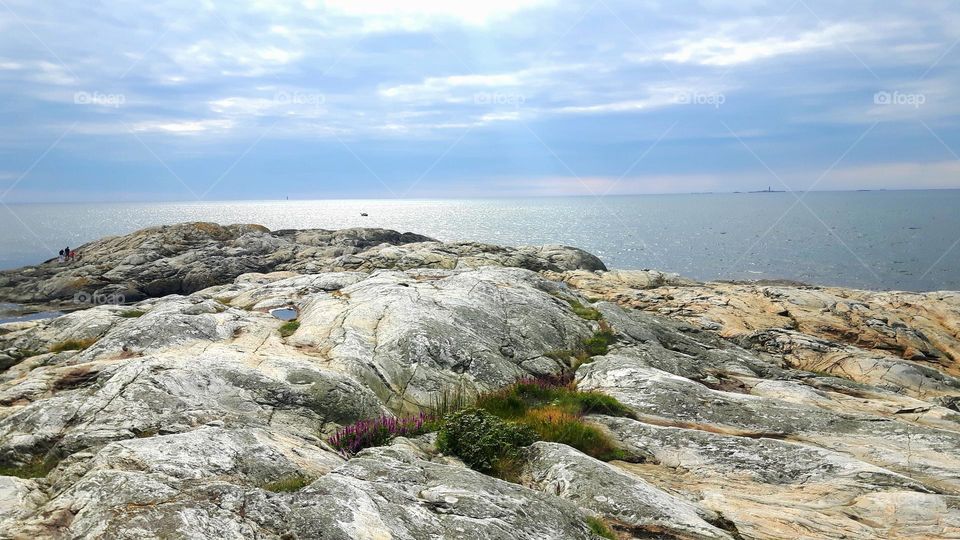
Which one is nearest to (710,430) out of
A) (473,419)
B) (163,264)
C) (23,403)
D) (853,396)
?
(473,419)

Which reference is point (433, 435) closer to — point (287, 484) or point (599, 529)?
point (287, 484)

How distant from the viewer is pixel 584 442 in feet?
42.4

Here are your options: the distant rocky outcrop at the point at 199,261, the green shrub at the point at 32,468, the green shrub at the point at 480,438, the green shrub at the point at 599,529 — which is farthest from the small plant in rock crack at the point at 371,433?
the distant rocky outcrop at the point at 199,261

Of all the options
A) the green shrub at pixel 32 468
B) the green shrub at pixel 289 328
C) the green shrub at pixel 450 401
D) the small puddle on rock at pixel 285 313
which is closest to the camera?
the green shrub at pixel 32 468

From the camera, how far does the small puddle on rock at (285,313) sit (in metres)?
24.8

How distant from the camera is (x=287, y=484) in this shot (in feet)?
27.2

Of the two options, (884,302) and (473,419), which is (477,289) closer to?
(473,419)

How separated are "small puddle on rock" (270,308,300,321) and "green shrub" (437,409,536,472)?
49.2 ft

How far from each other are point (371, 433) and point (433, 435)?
1.48m

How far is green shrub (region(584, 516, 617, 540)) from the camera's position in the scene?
864 centimetres

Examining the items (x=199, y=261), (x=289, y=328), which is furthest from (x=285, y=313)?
(x=199, y=261)

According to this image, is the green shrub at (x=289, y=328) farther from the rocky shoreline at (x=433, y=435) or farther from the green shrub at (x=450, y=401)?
the green shrub at (x=450, y=401)

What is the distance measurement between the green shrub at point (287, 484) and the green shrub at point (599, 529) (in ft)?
15.3

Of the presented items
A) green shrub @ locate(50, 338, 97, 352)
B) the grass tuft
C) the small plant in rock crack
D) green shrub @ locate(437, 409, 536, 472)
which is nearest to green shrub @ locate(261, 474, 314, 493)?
the small plant in rock crack
